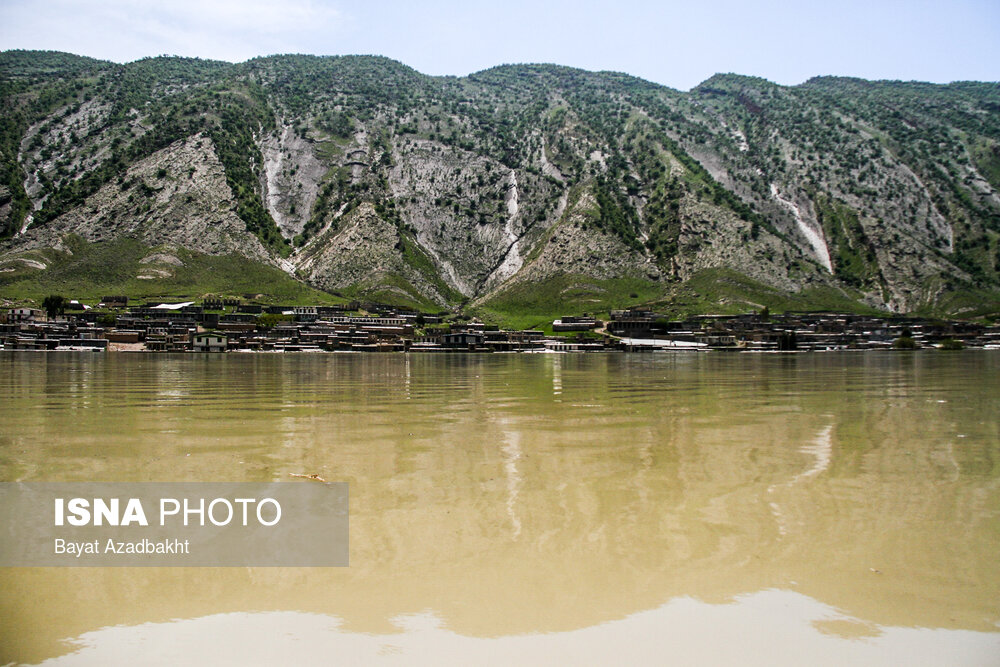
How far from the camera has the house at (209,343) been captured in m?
93.9

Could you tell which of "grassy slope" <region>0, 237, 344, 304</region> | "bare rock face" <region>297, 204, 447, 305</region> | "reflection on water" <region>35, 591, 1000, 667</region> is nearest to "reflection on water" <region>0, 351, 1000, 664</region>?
"reflection on water" <region>35, 591, 1000, 667</region>

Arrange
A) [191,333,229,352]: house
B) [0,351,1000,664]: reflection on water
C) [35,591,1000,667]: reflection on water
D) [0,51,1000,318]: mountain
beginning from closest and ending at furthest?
[35,591,1000,667]: reflection on water < [0,351,1000,664]: reflection on water < [191,333,229,352]: house < [0,51,1000,318]: mountain

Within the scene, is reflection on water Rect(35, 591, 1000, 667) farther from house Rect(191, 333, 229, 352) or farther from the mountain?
the mountain

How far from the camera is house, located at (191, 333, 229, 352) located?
93875 mm

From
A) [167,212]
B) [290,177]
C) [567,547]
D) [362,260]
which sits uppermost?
[290,177]

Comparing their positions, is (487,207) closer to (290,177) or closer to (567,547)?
(290,177)

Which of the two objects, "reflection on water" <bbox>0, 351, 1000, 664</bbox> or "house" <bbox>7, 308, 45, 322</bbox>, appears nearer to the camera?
"reflection on water" <bbox>0, 351, 1000, 664</bbox>

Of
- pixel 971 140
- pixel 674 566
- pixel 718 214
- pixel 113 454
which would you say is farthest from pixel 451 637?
pixel 971 140

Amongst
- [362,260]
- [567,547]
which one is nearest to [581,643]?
[567,547]

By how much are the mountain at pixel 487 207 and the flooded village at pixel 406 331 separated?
1668 centimetres

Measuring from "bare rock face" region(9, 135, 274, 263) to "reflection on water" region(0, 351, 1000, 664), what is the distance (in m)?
135

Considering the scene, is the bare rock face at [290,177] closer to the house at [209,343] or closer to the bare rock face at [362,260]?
the bare rock face at [362,260]

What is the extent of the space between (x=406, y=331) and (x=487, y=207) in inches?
2976

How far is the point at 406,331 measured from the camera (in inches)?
4434
